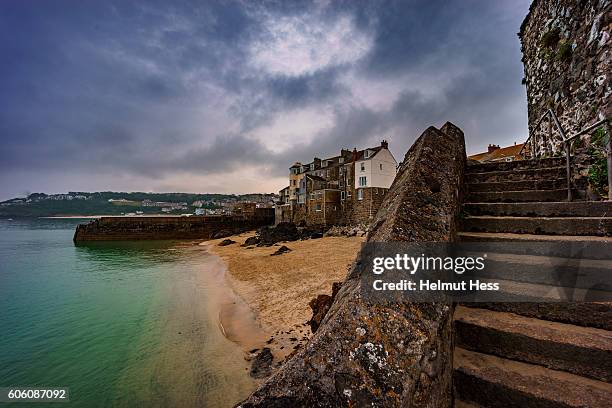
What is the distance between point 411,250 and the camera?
6.81ft

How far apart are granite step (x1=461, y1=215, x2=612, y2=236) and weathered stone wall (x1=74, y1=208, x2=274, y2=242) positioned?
36472mm

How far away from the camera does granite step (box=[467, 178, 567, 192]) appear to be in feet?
14.3

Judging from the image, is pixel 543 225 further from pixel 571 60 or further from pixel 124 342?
pixel 124 342

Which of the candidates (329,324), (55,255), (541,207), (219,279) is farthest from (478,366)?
(55,255)

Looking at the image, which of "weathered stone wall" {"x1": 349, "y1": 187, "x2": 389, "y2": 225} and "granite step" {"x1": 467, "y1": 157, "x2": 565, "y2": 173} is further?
"weathered stone wall" {"x1": 349, "y1": 187, "x2": 389, "y2": 225}

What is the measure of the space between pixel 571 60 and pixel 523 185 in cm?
476

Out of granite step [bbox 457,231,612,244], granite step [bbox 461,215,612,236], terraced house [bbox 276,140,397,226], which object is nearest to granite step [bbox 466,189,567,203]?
granite step [bbox 461,215,612,236]

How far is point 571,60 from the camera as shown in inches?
252

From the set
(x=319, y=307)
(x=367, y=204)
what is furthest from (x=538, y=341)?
(x=367, y=204)

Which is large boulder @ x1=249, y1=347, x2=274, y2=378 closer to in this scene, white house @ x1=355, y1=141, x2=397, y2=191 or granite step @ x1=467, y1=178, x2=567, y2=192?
granite step @ x1=467, y1=178, x2=567, y2=192

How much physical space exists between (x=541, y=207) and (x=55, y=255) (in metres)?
33.9

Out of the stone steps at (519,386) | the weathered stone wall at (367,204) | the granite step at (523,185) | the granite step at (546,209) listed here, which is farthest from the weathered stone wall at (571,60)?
the weathered stone wall at (367,204)

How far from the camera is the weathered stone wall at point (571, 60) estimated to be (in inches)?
208

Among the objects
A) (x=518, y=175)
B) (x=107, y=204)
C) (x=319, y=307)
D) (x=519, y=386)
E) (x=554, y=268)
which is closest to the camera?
(x=519, y=386)
